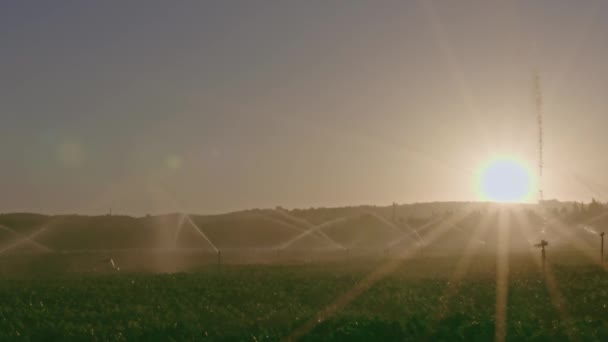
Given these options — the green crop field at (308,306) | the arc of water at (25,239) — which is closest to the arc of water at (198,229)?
the arc of water at (25,239)

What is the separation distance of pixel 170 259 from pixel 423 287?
142ft

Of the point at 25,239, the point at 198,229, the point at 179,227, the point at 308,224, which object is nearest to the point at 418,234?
the point at 308,224

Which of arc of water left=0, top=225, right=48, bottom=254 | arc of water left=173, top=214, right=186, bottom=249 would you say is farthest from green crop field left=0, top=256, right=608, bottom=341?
arc of water left=173, top=214, right=186, bottom=249

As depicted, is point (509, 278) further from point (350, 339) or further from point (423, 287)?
point (350, 339)

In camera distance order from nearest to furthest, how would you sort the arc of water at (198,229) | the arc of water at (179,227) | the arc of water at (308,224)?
the arc of water at (198,229) < the arc of water at (179,227) < the arc of water at (308,224)

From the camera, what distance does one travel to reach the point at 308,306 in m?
31.6

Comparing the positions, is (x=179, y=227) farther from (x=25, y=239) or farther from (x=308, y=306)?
(x=308, y=306)

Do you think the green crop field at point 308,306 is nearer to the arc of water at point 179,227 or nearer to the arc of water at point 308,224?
the arc of water at point 308,224

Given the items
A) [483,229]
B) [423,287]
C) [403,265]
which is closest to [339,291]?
[423,287]

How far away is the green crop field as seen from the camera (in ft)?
71.4

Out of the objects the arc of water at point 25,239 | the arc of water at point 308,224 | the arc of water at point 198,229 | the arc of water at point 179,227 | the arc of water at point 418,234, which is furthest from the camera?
the arc of water at point 308,224

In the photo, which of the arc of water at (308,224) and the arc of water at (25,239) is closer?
the arc of water at (25,239)

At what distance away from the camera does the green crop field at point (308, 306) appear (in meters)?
21.8

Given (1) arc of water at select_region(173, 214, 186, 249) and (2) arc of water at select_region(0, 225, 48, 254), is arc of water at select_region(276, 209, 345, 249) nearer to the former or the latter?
(1) arc of water at select_region(173, 214, 186, 249)
